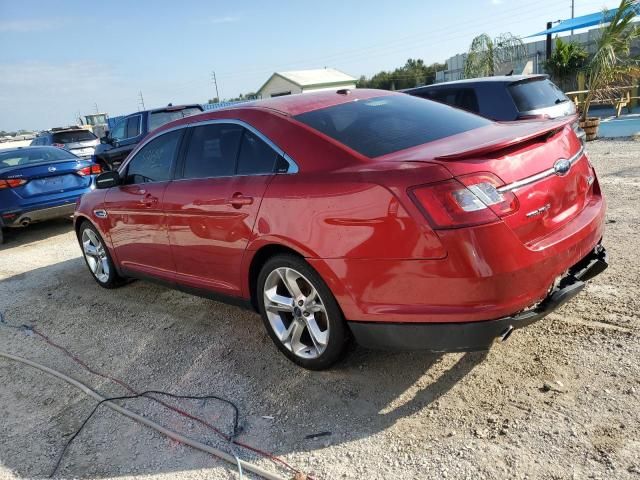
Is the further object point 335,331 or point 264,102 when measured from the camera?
point 264,102

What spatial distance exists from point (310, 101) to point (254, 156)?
574 mm

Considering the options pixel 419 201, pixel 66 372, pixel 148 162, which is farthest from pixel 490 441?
pixel 148 162

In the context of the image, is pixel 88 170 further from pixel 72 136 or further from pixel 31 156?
pixel 72 136

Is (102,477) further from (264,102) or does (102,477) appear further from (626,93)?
(626,93)

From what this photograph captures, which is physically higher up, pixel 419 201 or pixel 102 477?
pixel 419 201

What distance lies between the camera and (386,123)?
130 inches

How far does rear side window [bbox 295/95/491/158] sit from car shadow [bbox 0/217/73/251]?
7142 mm

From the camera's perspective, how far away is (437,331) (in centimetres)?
258

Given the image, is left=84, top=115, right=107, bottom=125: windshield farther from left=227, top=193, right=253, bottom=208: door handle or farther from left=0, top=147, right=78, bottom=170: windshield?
left=227, top=193, right=253, bottom=208: door handle

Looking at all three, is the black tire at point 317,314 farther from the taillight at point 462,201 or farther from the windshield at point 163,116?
the windshield at point 163,116

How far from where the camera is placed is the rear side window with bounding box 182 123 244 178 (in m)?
3.62

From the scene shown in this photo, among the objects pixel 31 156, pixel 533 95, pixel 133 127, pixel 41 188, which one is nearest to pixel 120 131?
pixel 133 127

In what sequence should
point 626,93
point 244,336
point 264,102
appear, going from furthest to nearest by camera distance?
point 626,93, point 244,336, point 264,102

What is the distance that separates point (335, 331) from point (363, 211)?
2.48ft
